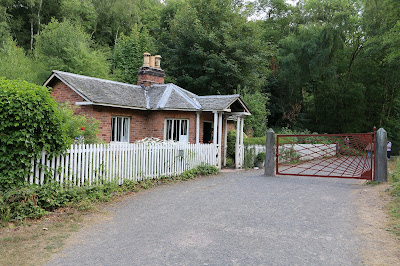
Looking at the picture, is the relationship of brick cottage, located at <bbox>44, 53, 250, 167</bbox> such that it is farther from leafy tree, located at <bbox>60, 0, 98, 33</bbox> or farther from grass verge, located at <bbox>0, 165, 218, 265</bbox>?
leafy tree, located at <bbox>60, 0, 98, 33</bbox>

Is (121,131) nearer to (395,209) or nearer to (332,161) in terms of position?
(395,209)

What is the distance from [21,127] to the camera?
6.32 metres

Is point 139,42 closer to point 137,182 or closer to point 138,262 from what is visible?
point 137,182

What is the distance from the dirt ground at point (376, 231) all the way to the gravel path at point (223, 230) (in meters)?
0.17

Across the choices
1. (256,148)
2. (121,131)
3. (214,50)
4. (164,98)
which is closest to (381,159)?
(256,148)

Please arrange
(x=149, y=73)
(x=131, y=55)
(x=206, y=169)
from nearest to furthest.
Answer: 1. (x=206, y=169)
2. (x=149, y=73)
3. (x=131, y=55)

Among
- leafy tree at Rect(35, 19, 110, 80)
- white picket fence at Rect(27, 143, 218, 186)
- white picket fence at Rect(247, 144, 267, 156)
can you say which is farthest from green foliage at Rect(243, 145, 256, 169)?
leafy tree at Rect(35, 19, 110, 80)

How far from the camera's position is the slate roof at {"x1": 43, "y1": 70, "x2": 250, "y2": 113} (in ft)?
43.1

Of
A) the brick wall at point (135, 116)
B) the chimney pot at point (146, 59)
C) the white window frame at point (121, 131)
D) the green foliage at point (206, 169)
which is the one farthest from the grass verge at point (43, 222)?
the chimney pot at point (146, 59)

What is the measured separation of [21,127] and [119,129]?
26.7 ft

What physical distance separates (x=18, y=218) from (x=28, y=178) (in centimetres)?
97

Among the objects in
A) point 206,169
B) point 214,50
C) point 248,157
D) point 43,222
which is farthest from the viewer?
point 214,50

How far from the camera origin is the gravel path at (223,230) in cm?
461

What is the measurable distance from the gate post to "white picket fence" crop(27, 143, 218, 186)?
654cm
